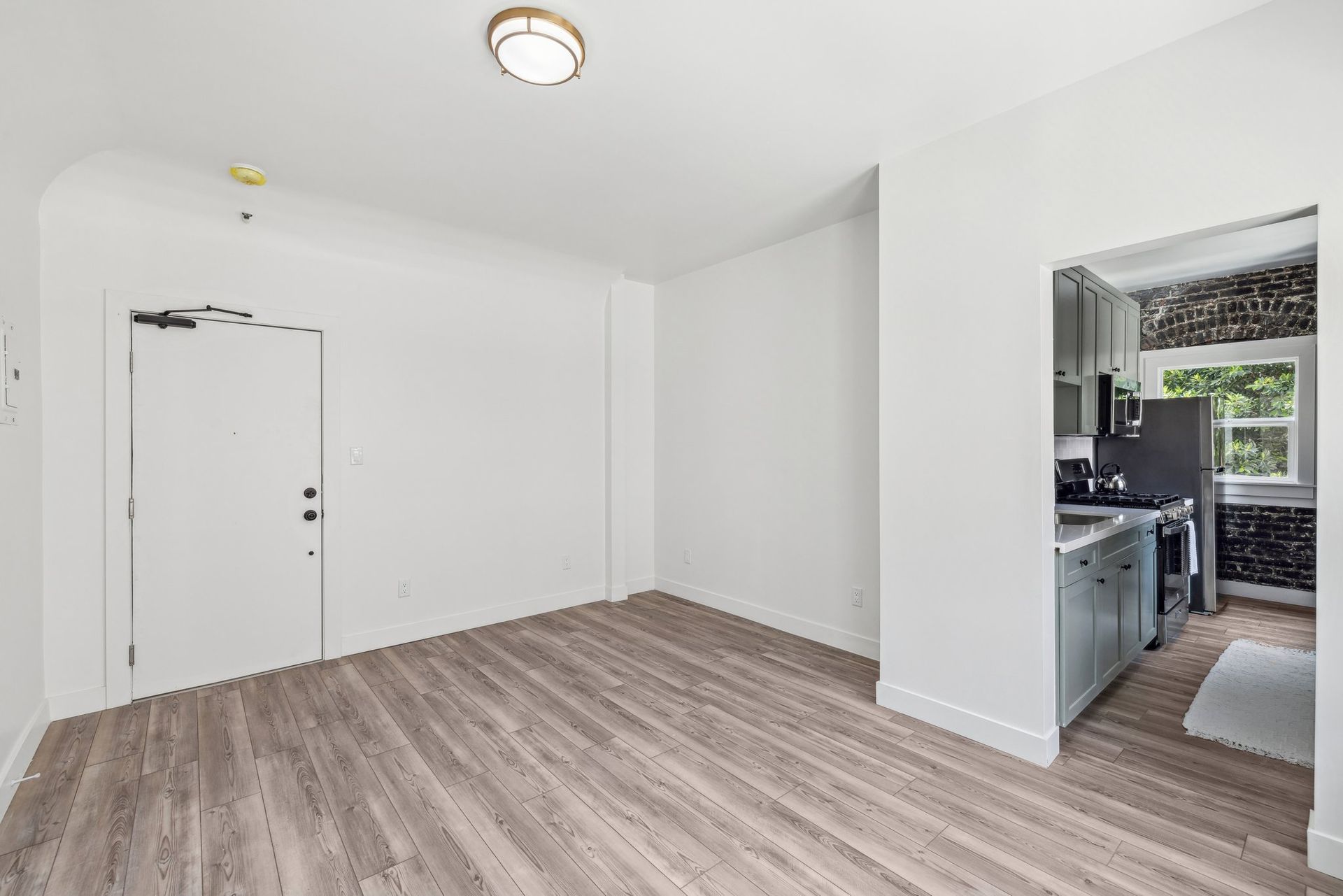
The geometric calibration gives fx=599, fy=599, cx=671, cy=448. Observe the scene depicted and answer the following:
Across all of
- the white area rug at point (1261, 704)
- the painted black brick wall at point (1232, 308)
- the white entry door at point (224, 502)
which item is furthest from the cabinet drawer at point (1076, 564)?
the white entry door at point (224, 502)

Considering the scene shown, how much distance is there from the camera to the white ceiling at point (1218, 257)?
12.8 feet

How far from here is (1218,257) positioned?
442 cm

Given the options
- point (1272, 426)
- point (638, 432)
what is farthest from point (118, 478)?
point (1272, 426)

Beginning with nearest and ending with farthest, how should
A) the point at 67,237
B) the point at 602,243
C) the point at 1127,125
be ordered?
the point at 1127,125 → the point at 67,237 → the point at 602,243

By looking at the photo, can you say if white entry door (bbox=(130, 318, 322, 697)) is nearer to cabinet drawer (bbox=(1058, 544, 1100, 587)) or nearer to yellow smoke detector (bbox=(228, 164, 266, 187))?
yellow smoke detector (bbox=(228, 164, 266, 187))

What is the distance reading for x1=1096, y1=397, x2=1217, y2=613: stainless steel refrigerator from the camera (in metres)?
4.74

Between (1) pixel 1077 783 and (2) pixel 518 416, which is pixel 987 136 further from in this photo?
(2) pixel 518 416

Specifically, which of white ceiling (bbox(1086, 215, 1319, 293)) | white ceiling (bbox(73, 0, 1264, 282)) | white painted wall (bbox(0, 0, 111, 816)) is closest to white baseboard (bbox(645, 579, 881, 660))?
white ceiling (bbox(73, 0, 1264, 282))

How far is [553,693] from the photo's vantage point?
3.23m

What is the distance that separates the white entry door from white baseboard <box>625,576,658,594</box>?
2368 millimetres

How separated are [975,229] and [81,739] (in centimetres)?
466

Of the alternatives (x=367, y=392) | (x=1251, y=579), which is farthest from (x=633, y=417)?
(x=1251, y=579)

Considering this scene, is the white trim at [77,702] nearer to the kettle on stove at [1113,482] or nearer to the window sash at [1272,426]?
the kettle on stove at [1113,482]

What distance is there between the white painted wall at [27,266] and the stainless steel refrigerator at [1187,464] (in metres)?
6.79
